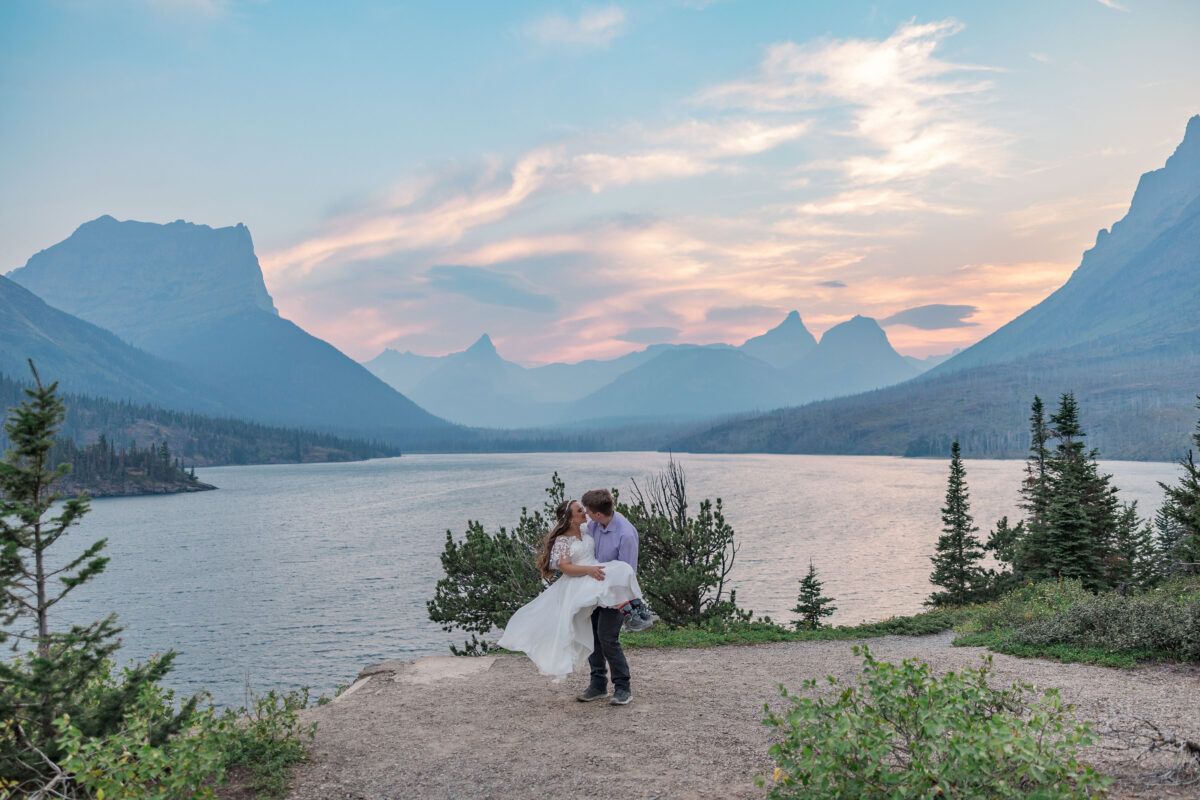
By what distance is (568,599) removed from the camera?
29.4ft

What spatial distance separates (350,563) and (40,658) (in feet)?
180

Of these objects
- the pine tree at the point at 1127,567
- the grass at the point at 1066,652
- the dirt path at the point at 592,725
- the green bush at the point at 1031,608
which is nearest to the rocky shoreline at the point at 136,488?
the pine tree at the point at 1127,567

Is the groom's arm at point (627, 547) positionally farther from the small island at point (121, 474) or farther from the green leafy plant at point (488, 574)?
the small island at point (121, 474)

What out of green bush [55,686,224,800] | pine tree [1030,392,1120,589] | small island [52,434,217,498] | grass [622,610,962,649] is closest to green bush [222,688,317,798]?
green bush [55,686,224,800]

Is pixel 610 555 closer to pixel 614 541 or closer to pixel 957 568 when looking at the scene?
pixel 614 541

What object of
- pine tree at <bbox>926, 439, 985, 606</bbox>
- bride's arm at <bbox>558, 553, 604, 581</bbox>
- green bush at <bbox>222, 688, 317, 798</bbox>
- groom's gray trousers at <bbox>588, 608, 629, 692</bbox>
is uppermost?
bride's arm at <bbox>558, 553, 604, 581</bbox>

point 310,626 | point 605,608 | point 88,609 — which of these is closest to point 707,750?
point 605,608

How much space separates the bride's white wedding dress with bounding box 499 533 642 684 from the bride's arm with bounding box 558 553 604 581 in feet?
0.19

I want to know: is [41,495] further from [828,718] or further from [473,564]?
[473,564]

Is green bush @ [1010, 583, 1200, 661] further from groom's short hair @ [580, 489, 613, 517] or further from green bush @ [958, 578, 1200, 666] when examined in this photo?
groom's short hair @ [580, 489, 613, 517]

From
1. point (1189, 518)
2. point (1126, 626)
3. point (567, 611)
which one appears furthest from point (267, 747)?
point (1189, 518)

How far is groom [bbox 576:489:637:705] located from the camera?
8961 mm

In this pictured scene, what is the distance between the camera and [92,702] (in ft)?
21.4

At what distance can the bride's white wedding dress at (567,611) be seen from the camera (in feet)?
28.7
